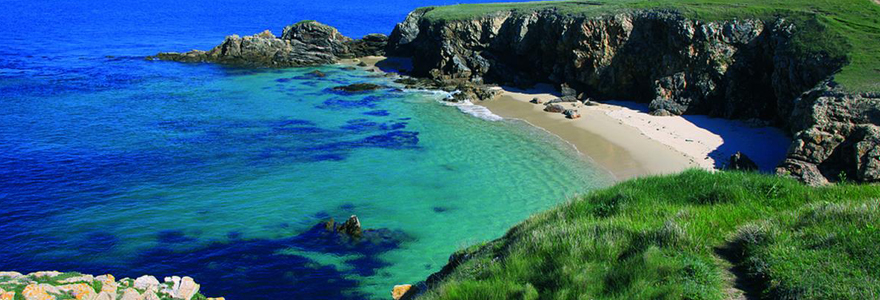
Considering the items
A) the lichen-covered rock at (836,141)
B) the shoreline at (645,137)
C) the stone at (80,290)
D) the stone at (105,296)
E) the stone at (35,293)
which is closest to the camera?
the stone at (35,293)

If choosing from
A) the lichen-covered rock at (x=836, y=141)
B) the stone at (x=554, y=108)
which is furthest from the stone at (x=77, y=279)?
the stone at (x=554, y=108)

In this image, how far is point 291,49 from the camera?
67.6m

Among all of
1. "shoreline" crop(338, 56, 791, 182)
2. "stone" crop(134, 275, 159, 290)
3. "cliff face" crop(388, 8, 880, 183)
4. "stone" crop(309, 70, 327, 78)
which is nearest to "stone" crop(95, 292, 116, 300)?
"stone" crop(134, 275, 159, 290)

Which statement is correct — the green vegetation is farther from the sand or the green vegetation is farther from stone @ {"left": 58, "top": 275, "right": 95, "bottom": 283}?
the sand

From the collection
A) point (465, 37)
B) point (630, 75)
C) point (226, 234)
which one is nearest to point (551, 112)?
point (630, 75)

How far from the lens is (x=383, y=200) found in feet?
81.2

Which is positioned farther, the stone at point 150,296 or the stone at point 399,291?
the stone at point 399,291

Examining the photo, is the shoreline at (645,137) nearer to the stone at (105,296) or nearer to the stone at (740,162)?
the stone at (740,162)

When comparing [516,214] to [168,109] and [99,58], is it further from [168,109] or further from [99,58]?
[99,58]

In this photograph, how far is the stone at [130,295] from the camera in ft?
42.9

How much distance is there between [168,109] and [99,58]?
32.1 meters

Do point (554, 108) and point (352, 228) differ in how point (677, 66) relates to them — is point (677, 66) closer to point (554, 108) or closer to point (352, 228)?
point (554, 108)

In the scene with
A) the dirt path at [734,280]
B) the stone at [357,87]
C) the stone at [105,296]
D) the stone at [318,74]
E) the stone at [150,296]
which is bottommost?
the stone at [357,87]

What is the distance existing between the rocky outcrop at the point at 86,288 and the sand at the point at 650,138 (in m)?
18.5
